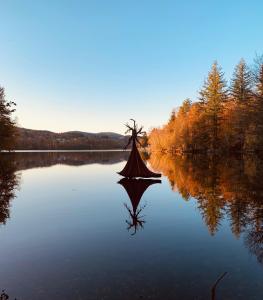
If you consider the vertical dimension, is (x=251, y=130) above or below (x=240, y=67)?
below

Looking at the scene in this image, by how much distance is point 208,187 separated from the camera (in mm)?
23172

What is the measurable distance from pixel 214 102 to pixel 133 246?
6182 centimetres

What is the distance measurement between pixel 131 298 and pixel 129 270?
63.6 inches

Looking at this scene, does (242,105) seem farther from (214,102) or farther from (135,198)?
(135,198)

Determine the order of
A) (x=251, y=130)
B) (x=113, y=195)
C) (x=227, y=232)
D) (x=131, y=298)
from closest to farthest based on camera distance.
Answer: (x=131, y=298) → (x=227, y=232) → (x=113, y=195) → (x=251, y=130)

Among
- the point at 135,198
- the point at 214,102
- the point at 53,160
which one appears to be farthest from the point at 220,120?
the point at 135,198

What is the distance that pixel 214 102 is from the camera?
67312 millimetres

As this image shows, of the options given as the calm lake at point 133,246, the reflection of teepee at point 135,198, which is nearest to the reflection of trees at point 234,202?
the calm lake at point 133,246

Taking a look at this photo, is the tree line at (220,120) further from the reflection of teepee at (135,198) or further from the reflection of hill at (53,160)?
the reflection of teepee at (135,198)

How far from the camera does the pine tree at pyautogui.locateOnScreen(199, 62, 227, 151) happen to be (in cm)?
6725

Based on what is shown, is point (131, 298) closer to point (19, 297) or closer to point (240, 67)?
Answer: point (19, 297)

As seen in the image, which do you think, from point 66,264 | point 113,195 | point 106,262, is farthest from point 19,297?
point 113,195

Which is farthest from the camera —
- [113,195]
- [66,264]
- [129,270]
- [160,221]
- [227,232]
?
[113,195]

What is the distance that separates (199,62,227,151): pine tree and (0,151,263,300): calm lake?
1915 inches
